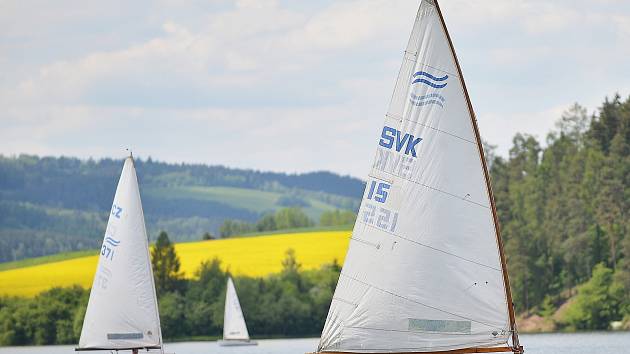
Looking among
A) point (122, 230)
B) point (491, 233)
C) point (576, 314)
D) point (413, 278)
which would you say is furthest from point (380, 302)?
point (576, 314)

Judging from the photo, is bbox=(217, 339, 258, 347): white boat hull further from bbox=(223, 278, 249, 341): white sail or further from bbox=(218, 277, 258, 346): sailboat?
bbox=(223, 278, 249, 341): white sail

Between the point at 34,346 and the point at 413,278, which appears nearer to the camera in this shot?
the point at 413,278

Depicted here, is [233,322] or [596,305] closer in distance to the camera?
[233,322]

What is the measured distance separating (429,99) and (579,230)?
107428 mm

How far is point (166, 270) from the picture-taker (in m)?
150

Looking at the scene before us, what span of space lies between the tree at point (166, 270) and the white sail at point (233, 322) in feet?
85.9

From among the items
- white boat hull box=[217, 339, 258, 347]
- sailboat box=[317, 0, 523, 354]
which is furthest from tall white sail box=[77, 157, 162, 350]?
white boat hull box=[217, 339, 258, 347]

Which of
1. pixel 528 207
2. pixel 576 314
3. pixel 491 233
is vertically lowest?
pixel 491 233

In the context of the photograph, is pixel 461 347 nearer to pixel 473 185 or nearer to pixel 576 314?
pixel 473 185

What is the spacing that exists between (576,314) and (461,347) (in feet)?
296

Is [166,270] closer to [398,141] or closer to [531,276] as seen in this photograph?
[531,276]

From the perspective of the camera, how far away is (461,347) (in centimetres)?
3475

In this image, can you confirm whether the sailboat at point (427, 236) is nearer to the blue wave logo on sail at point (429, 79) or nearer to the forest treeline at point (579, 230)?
the blue wave logo on sail at point (429, 79)

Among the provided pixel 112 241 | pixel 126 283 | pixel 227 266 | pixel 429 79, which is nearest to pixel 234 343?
pixel 227 266
